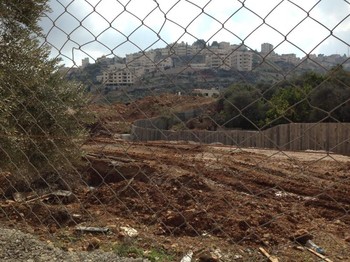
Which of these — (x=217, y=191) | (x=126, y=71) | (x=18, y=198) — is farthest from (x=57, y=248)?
(x=217, y=191)

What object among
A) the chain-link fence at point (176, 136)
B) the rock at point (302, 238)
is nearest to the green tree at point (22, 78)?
the chain-link fence at point (176, 136)

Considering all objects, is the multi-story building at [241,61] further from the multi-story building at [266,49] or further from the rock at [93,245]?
the rock at [93,245]

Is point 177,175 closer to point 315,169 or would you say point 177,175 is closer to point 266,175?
point 266,175

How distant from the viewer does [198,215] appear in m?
6.99

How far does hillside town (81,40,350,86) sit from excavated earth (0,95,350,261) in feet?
2.92

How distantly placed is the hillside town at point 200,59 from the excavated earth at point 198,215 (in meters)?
0.89

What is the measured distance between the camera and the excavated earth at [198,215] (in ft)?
17.6

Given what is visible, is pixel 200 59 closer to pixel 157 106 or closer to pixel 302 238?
pixel 157 106

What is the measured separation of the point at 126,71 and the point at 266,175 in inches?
400

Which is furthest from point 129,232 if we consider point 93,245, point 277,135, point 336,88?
point 336,88

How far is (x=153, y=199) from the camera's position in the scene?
8898mm

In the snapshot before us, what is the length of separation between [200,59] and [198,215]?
5086 millimetres

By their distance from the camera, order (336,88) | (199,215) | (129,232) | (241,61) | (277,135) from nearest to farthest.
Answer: (241,61) < (336,88) < (129,232) < (199,215) < (277,135)

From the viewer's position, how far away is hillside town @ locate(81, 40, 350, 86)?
187 centimetres
